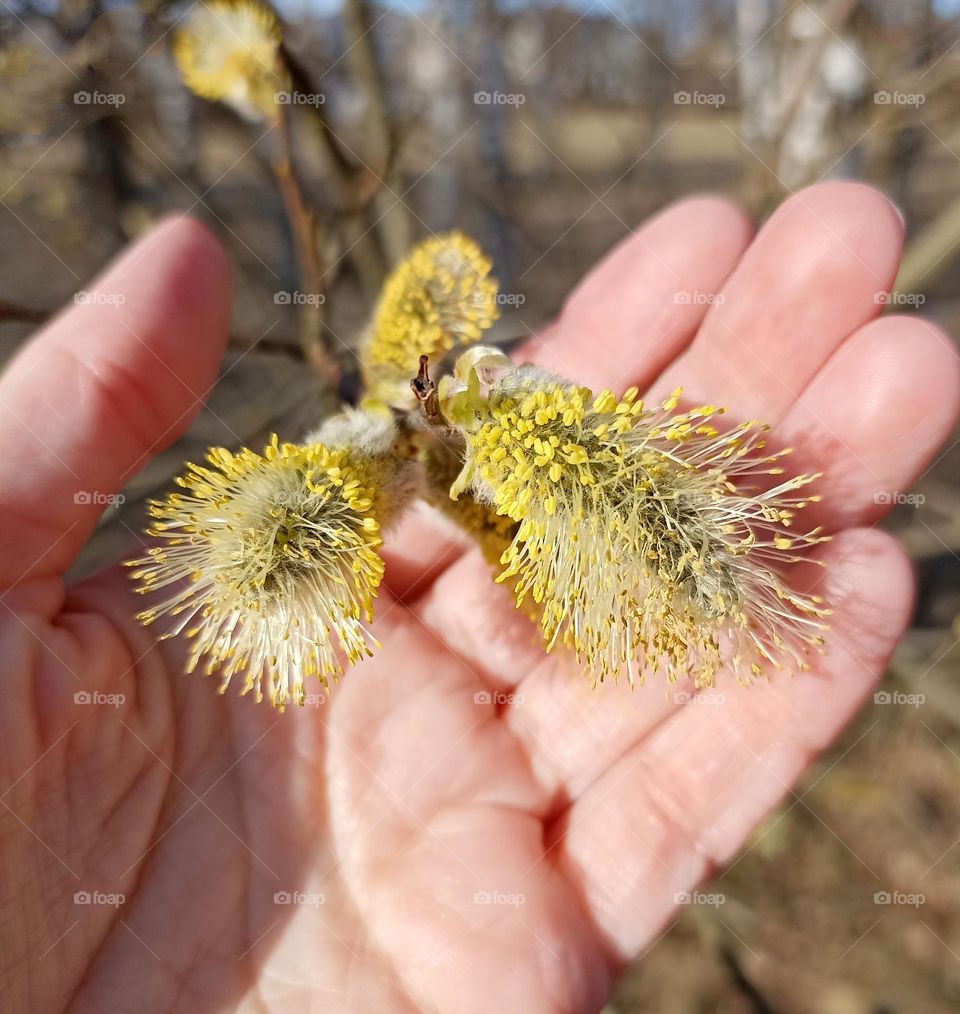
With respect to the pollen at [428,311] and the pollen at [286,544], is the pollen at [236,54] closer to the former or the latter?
the pollen at [428,311]

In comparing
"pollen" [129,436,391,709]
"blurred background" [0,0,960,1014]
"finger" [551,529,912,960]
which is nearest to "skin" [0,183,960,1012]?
"finger" [551,529,912,960]

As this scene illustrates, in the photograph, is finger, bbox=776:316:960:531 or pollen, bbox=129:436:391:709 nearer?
pollen, bbox=129:436:391:709

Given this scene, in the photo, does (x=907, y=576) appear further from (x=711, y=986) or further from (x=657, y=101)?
(x=657, y=101)

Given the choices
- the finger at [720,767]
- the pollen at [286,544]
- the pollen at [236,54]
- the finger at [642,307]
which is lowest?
the finger at [720,767]

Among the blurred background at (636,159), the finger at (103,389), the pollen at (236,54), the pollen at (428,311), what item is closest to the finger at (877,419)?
the blurred background at (636,159)

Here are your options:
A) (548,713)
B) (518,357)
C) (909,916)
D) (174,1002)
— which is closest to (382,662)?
(548,713)

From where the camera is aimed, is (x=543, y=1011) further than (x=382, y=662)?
No

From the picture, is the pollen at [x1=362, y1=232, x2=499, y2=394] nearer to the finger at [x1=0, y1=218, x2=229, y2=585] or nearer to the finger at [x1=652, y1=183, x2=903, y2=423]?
the finger at [x1=0, y1=218, x2=229, y2=585]
